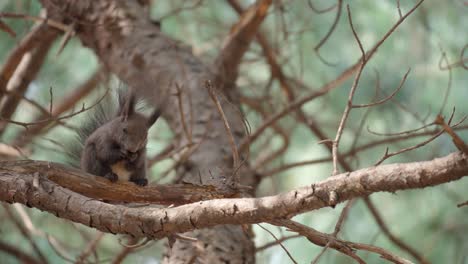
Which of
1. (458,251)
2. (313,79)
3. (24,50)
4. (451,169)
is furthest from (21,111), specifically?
(451,169)

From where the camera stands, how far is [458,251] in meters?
3.12

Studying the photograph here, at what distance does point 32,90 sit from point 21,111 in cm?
47

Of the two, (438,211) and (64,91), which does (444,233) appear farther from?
(64,91)

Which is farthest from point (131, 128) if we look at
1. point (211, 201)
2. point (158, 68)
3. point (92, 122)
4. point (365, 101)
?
point (365, 101)

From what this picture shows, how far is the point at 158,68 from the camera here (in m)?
2.93

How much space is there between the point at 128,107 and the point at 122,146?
17cm

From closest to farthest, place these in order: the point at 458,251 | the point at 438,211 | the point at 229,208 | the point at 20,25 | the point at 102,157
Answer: the point at 229,208, the point at 102,157, the point at 458,251, the point at 438,211, the point at 20,25

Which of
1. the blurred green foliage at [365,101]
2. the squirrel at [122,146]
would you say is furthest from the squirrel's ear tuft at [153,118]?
the blurred green foliage at [365,101]

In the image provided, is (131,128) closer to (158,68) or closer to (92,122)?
(92,122)

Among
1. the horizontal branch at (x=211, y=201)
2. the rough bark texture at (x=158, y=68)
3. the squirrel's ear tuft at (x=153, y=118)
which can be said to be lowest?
the horizontal branch at (x=211, y=201)

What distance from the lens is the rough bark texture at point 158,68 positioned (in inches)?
106

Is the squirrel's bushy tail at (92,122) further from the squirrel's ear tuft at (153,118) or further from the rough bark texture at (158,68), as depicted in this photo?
the squirrel's ear tuft at (153,118)

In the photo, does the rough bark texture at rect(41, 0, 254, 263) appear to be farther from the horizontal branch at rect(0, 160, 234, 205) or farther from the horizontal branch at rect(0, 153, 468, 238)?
the horizontal branch at rect(0, 153, 468, 238)

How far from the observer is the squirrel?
2.41 meters
